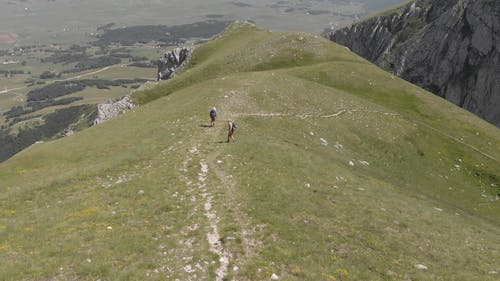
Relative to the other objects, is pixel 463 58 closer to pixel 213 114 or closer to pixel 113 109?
pixel 113 109

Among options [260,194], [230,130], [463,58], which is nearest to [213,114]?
[230,130]

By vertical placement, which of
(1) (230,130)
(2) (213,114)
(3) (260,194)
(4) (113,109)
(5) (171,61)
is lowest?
(4) (113,109)

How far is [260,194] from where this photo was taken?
28.8m

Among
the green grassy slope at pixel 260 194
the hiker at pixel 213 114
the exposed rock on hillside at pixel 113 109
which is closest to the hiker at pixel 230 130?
the green grassy slope at pixel 260 194

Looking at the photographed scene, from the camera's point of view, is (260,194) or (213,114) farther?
(213,114)

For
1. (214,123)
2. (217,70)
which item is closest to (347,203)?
(214,123)

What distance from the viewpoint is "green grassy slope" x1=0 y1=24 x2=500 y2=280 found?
69.3 feet

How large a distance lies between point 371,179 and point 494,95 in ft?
410

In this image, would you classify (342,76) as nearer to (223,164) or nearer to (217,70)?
(217,70)

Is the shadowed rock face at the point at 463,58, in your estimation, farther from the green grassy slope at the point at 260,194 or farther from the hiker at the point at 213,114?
the hiker at the point at 213,114

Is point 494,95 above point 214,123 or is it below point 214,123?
below

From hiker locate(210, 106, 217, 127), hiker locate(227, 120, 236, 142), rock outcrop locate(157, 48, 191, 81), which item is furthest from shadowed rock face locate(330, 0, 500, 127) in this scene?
hiker locate(227, 120, 236, 142)

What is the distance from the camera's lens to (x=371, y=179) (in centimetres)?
3938

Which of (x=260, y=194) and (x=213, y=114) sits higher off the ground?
(x=213, y=114)
